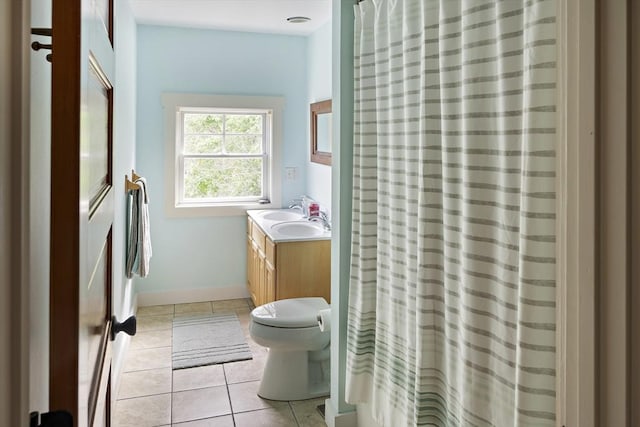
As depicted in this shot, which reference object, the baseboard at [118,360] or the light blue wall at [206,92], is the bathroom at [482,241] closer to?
the baseboard at [118,360]

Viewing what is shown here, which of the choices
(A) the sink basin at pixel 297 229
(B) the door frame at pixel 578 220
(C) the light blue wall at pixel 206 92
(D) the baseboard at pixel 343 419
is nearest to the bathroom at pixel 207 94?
(C) the light blue wall at pixel 206 92

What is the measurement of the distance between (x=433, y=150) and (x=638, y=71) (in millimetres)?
935

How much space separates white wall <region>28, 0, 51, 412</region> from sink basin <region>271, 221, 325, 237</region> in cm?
281

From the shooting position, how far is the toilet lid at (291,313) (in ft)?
9.15

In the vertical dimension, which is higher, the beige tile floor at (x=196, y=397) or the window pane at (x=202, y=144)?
the window pane at (x=202, y=144)

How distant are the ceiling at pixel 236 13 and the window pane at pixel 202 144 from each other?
3.17 ft

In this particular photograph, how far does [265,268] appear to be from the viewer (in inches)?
151

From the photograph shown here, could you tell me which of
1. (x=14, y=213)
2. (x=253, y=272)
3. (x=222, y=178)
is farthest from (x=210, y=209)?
(x=14, y=213)

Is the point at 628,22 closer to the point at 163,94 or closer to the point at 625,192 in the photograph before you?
the point at 625,192

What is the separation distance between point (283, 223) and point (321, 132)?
89 centimetres

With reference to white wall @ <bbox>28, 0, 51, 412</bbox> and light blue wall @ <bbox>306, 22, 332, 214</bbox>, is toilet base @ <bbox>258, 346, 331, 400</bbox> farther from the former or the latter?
white wall @ <bbox>28, 0, 51, 412</bbox>

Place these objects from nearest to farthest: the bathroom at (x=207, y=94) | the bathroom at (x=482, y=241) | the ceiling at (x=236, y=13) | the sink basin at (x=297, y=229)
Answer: the bathroom at (x=482, y=241), the ceiling at (x=236, y=13), the sink basin at (x=297, y=229), the bathroom at (x=207, y=94)

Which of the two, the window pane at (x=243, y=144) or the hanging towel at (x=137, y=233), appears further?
the window pane at (x=243, y=144)

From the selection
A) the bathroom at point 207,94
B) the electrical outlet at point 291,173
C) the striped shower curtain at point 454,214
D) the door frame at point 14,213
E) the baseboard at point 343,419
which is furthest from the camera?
the electrical outlet at point 291,173
